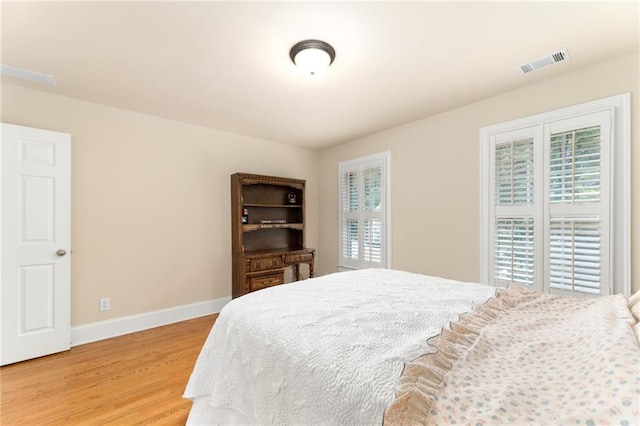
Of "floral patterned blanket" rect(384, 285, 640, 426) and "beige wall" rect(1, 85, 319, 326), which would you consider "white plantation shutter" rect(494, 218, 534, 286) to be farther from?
"beige wall" rect(1, 85, 319, 326)

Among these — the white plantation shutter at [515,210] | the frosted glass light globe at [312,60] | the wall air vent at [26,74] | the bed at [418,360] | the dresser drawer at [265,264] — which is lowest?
the dresser drawer at [265,264]

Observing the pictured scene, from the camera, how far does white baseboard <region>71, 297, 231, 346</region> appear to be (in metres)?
2.83

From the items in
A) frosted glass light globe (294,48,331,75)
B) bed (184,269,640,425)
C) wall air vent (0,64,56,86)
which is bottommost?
bed (184,269,640,425)

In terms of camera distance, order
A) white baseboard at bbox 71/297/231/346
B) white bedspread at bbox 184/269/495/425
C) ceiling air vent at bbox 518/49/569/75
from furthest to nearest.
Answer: white baseboard at bbox 71/297/231/346
ceiling air vent at bbox 518/49/569/75
white bedspread at bbox 184/269/495/425

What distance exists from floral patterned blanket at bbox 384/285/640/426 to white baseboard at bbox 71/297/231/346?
3.35 metres

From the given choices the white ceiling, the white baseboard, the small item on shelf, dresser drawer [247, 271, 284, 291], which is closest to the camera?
the white ceiling

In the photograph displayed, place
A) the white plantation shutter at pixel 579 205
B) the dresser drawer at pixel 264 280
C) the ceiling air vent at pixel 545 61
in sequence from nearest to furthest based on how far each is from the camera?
the ceiling air vent at pixel 545 61
the white plantation shutter at pixel 579 205
the dresser drawer at pixel 264 280

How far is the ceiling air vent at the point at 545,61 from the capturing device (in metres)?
2.08

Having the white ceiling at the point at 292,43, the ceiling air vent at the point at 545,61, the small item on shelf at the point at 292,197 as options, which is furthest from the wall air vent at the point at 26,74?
the ceiling air vent at the point at 545,61

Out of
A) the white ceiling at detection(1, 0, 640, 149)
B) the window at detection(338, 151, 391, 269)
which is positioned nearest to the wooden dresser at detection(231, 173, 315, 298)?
the window at detection(338, 151, 391, 269)

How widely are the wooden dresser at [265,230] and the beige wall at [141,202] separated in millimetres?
241

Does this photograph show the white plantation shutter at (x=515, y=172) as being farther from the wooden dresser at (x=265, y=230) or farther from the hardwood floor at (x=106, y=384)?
the hardwood floor at (x=106, y=384)

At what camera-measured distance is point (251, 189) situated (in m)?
4.14

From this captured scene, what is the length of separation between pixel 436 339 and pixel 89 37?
2688mm
